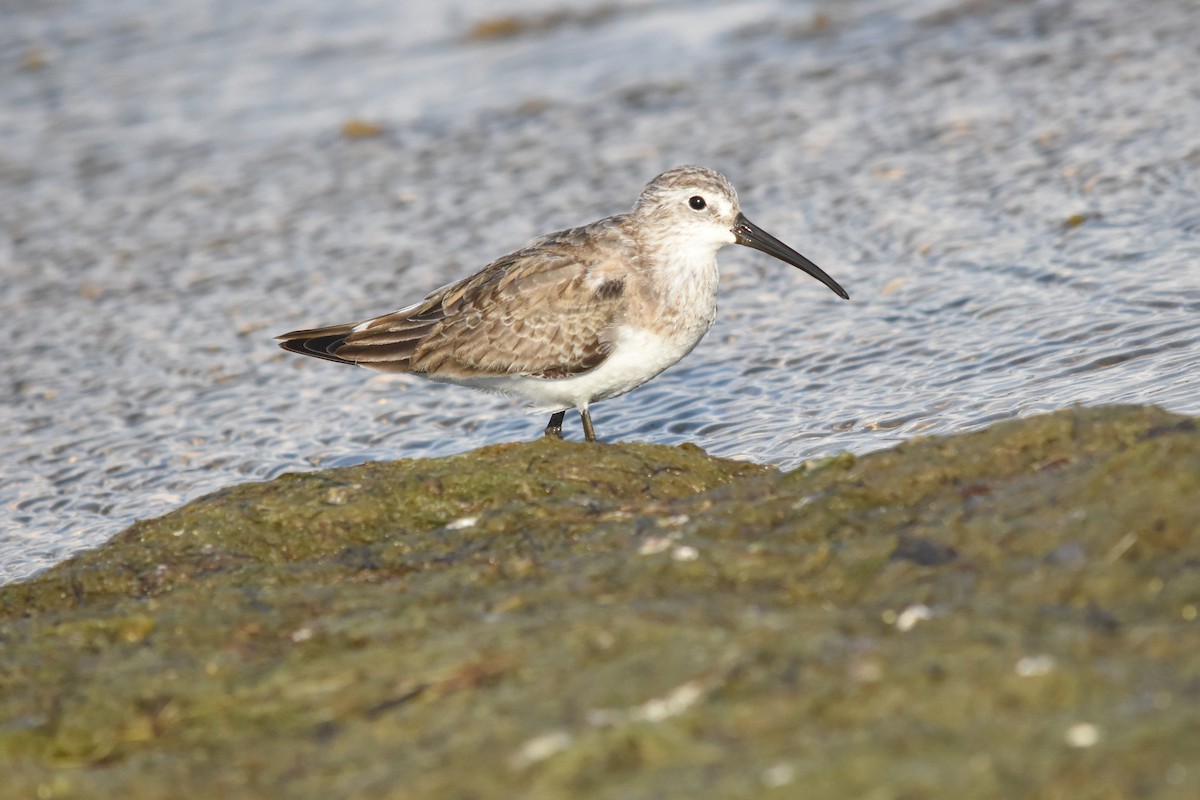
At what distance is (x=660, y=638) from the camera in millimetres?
3666

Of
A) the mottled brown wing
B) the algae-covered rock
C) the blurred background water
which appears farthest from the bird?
the algae-covered rock

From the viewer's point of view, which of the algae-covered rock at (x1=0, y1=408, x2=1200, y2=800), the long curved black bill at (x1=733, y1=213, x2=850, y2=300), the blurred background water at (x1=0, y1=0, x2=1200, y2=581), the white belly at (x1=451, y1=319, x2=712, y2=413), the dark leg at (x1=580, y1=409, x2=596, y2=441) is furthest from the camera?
the long curved black bill at (x1=733, y1=213, x2=850, y2=300)

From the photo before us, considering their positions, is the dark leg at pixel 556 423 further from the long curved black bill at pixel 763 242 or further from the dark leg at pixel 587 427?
the long curved black bill at pixel 763 242

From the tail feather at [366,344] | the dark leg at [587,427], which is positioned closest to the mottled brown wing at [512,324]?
the tail feather at [366,344]

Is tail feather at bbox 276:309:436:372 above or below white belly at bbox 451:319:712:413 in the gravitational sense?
above

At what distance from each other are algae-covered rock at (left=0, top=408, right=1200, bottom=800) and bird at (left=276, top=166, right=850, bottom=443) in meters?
1.78

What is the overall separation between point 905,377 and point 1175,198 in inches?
103

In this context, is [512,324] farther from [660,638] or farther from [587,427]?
[660,638]

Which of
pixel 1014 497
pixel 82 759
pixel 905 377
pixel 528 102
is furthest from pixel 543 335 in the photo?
pixel 528 102

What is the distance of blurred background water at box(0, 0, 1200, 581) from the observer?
25.0 ft

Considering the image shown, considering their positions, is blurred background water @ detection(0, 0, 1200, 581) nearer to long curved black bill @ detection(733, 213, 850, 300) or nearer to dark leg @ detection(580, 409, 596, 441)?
dark leg @ detection(580, 409, 596, 441)

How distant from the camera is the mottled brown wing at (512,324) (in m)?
7.20

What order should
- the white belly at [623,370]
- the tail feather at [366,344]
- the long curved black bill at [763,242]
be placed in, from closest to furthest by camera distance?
the white belly at [623,370], the tail feather at [366,344], the long curved black bill at [763,242]

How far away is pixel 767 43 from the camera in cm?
1430
